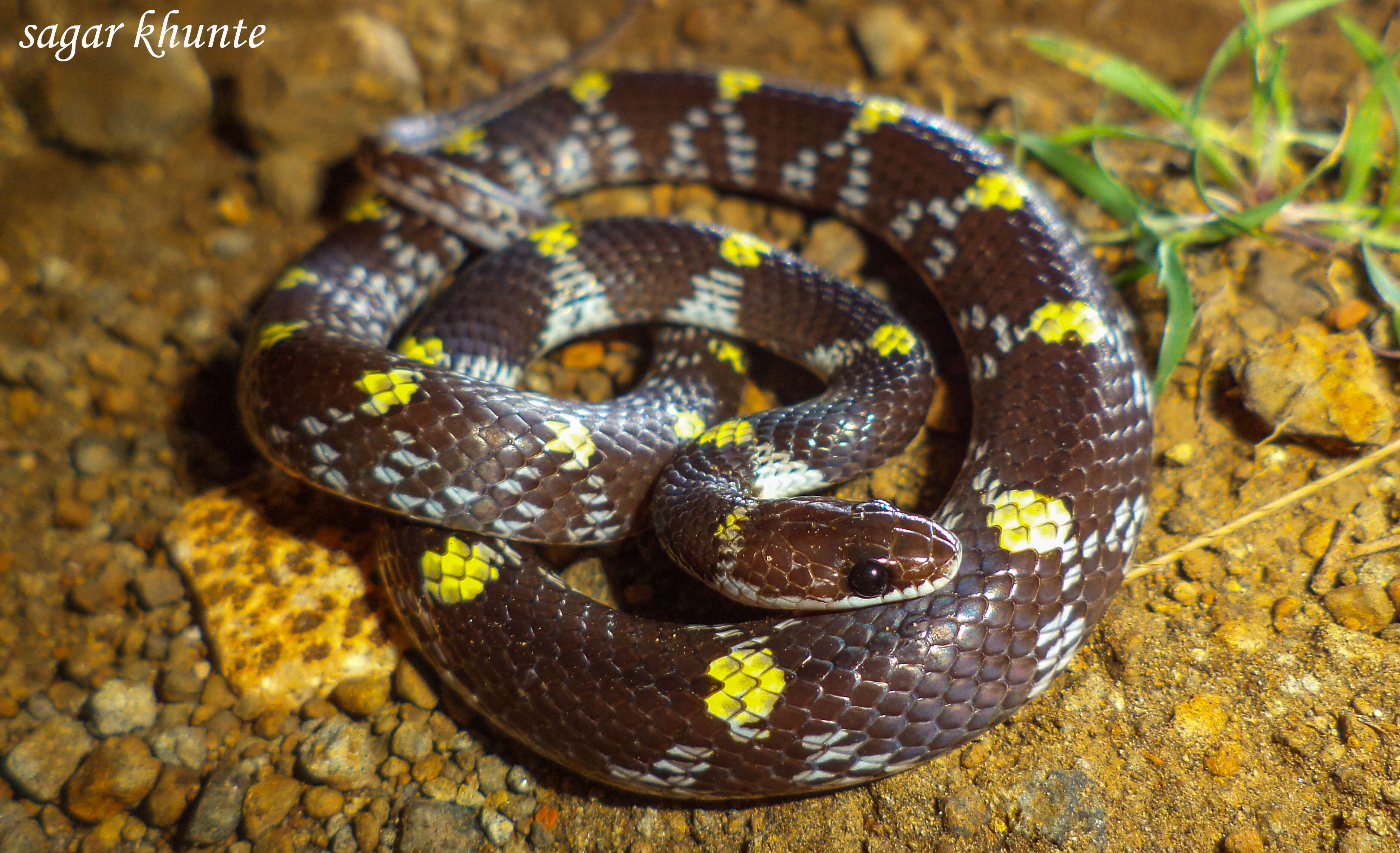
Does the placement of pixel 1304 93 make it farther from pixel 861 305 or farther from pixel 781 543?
pixel 781 543

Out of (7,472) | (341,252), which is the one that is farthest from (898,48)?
(7,472)

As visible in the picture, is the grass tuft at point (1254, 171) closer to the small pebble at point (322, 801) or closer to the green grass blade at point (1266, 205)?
the green grass blade at point (1266, 205)

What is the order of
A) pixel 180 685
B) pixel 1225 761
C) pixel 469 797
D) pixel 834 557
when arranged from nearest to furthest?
pixel 1225 761, pixel 834 557, pixel 469 797, pixel 180 685

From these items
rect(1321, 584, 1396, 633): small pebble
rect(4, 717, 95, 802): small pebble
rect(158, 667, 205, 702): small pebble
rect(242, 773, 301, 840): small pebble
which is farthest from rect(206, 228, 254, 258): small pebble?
rect(1321, 584, 1396, 633): small pebble

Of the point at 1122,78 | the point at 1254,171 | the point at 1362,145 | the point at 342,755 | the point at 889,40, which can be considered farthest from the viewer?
the point at 889,40

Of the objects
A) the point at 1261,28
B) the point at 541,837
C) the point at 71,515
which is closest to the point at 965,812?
the point at 541,837

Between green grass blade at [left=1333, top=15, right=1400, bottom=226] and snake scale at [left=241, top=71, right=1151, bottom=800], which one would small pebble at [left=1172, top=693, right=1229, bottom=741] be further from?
green grass blade at [left=1333, top=15, right=1400, bottom=226]

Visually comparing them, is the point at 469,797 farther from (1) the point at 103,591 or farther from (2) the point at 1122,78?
(2) the point at 1122,78

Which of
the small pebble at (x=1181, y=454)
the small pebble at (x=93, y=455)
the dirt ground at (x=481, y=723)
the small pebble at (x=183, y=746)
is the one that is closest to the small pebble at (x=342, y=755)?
the dirt ground at (x=481, y=723)
